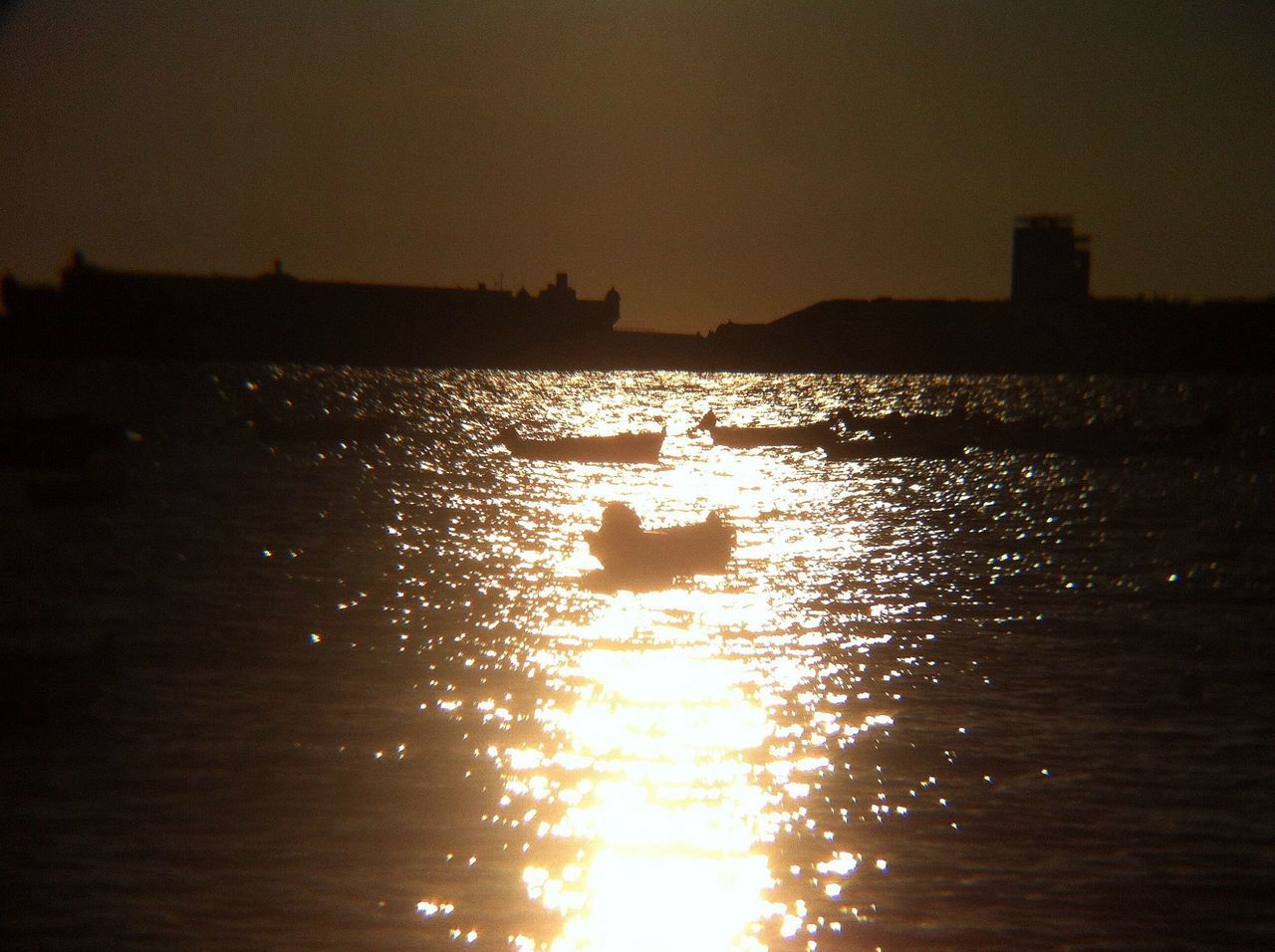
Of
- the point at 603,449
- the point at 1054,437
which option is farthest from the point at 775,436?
the point at 603,449

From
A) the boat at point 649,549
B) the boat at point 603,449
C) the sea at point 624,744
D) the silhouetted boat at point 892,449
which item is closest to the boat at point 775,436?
the silhouetted boat at point 892,449

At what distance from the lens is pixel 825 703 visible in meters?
17.3

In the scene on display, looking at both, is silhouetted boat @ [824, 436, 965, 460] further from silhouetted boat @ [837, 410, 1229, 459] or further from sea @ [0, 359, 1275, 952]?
sea @ [0, 359, 1275, 952]

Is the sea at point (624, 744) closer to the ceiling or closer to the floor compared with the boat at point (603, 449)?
closer to the ceiling

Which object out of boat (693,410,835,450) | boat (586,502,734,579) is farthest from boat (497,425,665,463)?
boat (586,502,734,579)

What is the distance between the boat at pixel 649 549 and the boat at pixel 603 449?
40.7m

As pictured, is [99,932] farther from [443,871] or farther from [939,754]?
[939,754]

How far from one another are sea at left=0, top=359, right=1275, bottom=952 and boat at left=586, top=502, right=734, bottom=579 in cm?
47

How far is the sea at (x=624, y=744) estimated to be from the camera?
10.7m

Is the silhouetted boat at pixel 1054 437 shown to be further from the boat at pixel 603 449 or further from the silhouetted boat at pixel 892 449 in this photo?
the boat at pixel 603 449

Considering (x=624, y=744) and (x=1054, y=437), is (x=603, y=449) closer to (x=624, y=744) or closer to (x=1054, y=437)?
(x=1054, y=437)

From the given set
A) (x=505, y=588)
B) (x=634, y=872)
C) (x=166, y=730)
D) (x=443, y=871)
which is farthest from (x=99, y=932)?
(x=505, y=588)

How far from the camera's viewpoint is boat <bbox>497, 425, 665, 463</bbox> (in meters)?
70.7

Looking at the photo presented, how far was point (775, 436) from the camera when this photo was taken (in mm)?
85750
